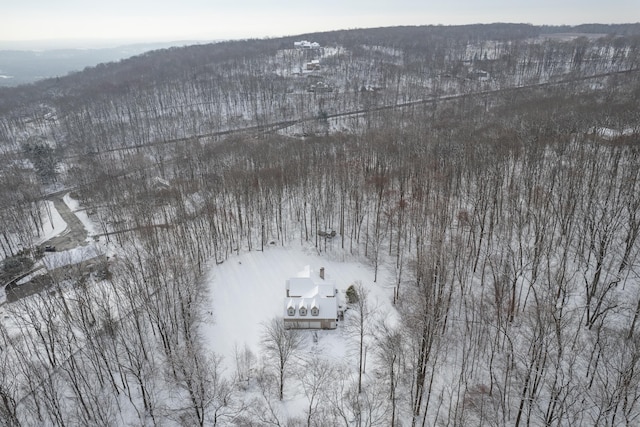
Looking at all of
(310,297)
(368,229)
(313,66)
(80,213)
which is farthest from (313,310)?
(313,66)

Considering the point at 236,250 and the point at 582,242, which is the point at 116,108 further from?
the point at 582,242

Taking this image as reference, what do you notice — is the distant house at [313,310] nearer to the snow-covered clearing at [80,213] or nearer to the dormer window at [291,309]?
the dormer window at [291,309]

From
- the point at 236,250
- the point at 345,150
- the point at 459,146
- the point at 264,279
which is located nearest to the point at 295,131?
the point at 345,150

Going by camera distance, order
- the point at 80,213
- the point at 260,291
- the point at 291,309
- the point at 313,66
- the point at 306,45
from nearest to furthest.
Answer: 1. the point at 291,309
2. the point at 260,291
3. the point at 80,213
4. the point at 313,66
5. the point at 306,45

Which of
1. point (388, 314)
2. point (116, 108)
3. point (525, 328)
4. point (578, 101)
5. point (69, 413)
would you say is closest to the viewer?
point (69, 413)

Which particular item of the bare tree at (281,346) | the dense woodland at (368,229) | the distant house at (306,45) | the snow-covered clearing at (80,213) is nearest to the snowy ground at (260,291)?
the bare tree at (281,346)

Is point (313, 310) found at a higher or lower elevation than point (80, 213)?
higher

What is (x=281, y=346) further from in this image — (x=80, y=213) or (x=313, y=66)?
(x=313, y=66)
